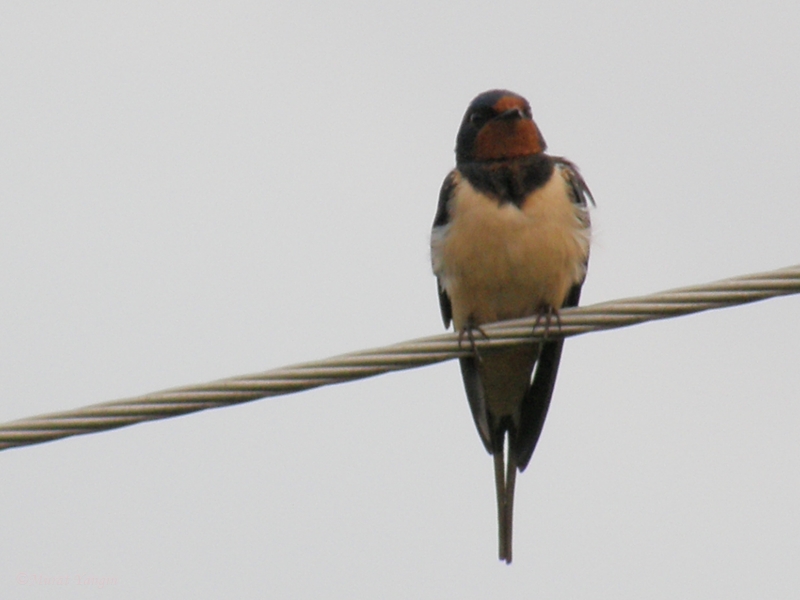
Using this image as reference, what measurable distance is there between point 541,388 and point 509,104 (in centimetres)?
105

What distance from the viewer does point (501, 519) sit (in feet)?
17.9

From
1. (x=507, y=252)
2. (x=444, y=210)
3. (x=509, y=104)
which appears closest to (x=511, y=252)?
(x=507, y=252)

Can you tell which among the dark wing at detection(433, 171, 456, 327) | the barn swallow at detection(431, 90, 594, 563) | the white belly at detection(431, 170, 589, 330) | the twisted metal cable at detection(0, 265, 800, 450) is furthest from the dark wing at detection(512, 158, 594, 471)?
the twisted metal cable at detection(0, 265, 800, 450)

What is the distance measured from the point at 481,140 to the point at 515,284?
2.16 feet

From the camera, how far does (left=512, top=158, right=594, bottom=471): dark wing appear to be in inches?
213

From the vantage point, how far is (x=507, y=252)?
5090 mm

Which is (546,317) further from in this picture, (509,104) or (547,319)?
(509,104)

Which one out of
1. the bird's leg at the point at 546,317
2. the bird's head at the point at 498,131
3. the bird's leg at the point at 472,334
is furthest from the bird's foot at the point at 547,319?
the bird's head at the point at 498,131

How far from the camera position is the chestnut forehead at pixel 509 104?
5.60 m

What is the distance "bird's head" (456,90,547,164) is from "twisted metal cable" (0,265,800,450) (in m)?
1.52

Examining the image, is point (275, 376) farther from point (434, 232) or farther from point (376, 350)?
point (434, 232)

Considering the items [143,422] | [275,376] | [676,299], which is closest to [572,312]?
[676,299]

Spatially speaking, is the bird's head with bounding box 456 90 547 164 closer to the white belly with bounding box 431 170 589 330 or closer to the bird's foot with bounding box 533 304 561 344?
the white belly with bounding box 431 170 589 330

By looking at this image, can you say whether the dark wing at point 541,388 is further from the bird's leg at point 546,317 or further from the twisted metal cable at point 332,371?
the twisted metal cable at point 332,371
